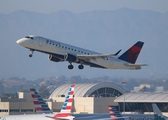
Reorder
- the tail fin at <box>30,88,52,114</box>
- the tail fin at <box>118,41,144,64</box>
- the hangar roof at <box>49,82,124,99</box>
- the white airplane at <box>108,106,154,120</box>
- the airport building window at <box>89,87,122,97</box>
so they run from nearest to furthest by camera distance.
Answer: the white airplane at <box>108,106,154,120</box>
the tail fin at <box>30,88,52,114</box>
the tail fin at <box>118,41,144,64</box>
the hangar roof at <box>49,82,124,99</box>
the airport building window at <box>89,87,122,97</box>

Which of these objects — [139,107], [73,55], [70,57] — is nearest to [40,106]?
[70,57]

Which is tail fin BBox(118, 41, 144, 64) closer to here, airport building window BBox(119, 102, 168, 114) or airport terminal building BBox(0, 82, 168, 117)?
airport terminal building BBox(0, 82, 168, 117)

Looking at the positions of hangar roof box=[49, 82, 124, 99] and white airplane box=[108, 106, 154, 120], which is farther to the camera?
hangar roof box=[49, 82, 124, 99]

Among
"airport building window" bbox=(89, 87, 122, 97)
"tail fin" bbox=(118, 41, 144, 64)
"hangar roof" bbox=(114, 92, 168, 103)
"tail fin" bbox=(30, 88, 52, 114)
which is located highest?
"tail fin" bbox=(118, 41, 144, 64)

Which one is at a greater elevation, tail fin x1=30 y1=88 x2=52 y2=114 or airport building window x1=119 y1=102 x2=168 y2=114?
airport building window x1=119 y1=102 x2=168 y2=114

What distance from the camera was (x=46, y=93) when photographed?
187500 mm

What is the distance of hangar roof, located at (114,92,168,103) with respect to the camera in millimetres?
113069

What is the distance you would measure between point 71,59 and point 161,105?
3915 cm

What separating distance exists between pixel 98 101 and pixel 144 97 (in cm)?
931

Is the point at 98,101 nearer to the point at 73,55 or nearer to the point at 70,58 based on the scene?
the point at 73,55

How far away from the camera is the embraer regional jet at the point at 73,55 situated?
7588 cm

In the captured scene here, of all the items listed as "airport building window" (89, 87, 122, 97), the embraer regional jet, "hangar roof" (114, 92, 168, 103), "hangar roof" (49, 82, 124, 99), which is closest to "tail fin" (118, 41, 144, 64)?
the embraer regional jet

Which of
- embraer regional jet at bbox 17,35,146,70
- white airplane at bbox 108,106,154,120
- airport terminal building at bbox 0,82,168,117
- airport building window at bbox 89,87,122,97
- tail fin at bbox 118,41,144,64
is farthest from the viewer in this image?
airport building window at bbox 89,87,122,97

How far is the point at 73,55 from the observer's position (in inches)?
3123
